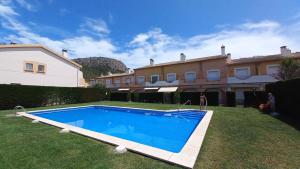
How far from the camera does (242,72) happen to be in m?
32.8

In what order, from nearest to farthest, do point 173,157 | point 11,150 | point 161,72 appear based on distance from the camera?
point 173,157, point 11,150, point 161,72

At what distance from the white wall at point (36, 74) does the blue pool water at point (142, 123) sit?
12.2m

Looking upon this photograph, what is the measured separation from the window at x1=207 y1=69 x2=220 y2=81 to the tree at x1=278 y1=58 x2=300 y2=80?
10.6 meters

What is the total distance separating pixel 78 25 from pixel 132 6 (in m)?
11.1

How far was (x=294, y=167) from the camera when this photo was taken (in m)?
4.92

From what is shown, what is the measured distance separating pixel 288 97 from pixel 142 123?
41.0 feet

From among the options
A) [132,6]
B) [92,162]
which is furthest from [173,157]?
[132,6]

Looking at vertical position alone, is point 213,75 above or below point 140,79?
below

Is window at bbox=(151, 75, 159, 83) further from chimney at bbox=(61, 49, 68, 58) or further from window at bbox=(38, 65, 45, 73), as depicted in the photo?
window at bbox=(38, 65, 45, 73)

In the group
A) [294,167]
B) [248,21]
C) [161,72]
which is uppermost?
[248,21]

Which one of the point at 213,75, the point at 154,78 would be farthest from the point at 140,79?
the point at 213,75

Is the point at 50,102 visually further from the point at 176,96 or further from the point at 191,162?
the point at 191,162

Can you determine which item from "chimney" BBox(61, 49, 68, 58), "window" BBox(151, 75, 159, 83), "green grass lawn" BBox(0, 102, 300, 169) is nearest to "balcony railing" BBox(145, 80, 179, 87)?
"window" BBox(151, 75, 159, 83)

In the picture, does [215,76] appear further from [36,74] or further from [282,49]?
[36,74]
